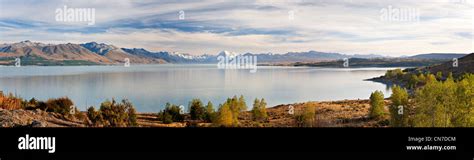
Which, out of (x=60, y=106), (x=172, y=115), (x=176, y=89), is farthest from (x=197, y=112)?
(x=176, y=89)

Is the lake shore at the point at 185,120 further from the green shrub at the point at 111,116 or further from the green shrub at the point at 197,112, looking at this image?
the green shrub at the point at 197,112

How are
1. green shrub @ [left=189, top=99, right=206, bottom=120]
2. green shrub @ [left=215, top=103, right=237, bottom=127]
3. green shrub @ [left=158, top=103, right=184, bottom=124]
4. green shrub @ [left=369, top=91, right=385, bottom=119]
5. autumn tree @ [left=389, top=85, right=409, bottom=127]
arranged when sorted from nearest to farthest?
autumn tree @ [left=389, top=85, right=409, bottom=127]
green shrub @ [left=215, top=103, right=237, bottom=127]
green shrub @ [left=158, top=103, right=184, bottom=124]
green shrub @ [left=369, top=91, right=385, bottom=119]
green shrub @ [left=189, top=99, right=206, bottom=120]

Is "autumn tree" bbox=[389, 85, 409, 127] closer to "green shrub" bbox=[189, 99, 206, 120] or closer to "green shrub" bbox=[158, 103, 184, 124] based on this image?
"green shrub" bbox=[189, 99, 206, 120]

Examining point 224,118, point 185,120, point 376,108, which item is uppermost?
point 376,108

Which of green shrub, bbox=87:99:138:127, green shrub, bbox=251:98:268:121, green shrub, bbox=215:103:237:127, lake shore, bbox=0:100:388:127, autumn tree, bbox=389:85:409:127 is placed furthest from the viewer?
green shrub, bbox=251:98:268:121

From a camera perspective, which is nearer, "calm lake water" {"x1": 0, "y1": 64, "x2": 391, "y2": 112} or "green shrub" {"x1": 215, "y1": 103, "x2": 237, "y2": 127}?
"green shrub" {"x1": 215, "y1": 103, "x2": 237, "y2": 127}

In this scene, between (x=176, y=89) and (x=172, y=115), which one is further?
(x=176, y=89)

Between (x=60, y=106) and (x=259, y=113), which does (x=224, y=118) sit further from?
(x=60, y=106)

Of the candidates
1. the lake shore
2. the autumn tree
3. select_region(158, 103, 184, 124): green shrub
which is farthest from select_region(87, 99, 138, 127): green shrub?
the autumn tree

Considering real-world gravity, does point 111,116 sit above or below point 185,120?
above
